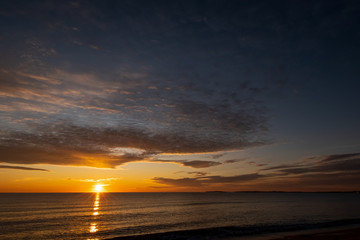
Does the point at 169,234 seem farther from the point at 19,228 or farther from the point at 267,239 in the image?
the point at 19,228

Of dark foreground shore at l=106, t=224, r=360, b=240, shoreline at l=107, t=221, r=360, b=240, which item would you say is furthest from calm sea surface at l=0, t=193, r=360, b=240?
dark foreground shore at l=106, t=224, r=360, b=240

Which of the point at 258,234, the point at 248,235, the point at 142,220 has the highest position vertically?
the point at 248,235

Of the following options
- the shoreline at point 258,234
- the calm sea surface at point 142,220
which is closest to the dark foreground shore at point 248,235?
the shoreline at point 258,234

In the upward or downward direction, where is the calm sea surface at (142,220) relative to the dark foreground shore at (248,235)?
downward

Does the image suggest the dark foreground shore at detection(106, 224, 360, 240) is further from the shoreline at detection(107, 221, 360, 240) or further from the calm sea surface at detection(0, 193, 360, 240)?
the calm sea surface at detection(0, 193, 360, 240)

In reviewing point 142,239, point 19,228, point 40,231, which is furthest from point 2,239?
point 142,239

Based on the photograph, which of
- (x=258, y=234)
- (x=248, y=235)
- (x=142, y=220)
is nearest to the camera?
(x=248, y=235)

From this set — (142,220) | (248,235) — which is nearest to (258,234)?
(248,235)

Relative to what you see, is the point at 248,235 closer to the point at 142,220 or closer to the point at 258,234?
the point at 258,234

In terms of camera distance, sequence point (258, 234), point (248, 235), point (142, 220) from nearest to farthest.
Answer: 1. point (248, 235)
2. point (258, 234)
3. point (142, 220)

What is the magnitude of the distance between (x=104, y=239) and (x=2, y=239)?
17914 mm

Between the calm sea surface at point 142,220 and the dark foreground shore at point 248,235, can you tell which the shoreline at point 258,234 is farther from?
the calm sea surface at point 142,220

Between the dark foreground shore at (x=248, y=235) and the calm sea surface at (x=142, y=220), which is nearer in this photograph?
the dark foreground shore at (x=248, y=235)

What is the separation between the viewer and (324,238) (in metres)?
29.2
